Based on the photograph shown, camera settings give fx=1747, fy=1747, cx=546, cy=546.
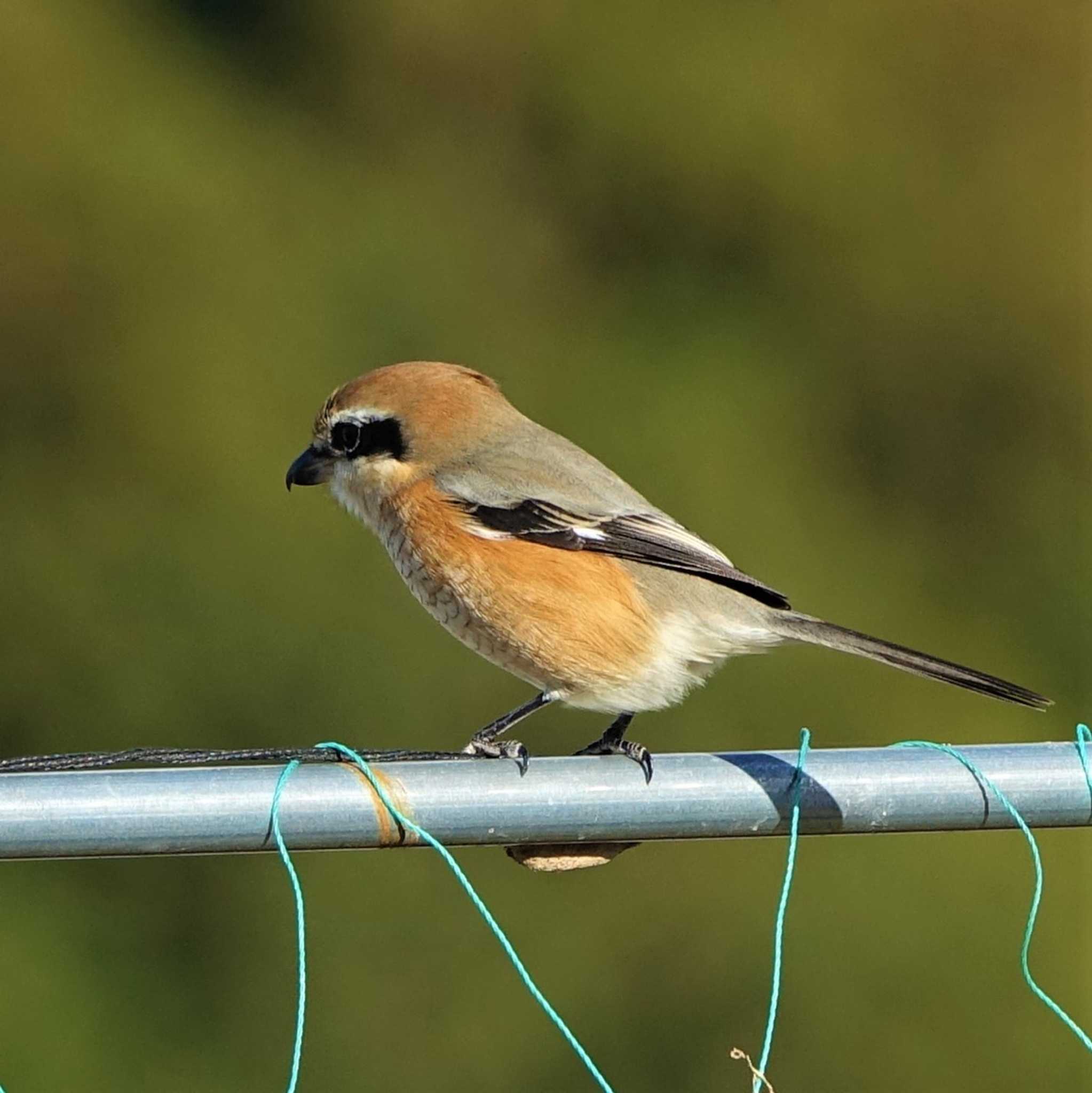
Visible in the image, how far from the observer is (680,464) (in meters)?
5.41

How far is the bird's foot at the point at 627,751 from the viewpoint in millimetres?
1557

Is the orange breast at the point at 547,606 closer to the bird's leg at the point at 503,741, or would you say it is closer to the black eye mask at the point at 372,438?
the bird's leg at the point at 503,741

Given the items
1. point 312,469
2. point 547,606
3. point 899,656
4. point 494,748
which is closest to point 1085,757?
point 899,656

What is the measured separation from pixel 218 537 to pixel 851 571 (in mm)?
1994

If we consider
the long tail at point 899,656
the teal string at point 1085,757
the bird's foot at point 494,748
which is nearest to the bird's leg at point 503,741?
the bird's foot at point 494,748

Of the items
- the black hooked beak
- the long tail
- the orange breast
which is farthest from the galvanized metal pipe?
the black hooked beak

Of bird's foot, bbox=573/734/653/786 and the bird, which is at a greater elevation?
the bird

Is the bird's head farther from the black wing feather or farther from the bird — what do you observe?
the black wing feather

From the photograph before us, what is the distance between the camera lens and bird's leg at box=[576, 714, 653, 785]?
1.56m

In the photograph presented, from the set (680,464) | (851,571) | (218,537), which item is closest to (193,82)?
(218,537)

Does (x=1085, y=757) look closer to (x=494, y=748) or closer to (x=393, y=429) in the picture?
(x=494, y=748)

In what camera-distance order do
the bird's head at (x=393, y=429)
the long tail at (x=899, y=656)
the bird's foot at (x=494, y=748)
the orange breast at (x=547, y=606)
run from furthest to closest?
the bird's head at (x=393, y=429)
the orange breast at (x=547, y=606)
the bird's foot at (x=494, y=748)
the long tail at (x=899, y=656)

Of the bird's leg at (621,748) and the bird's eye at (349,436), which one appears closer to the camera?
the bird's leg at (621,748)

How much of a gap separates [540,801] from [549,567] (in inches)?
51.0
